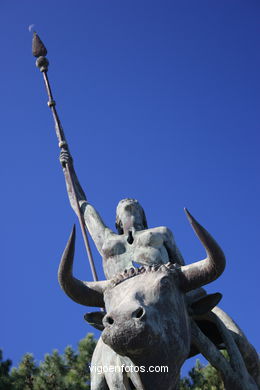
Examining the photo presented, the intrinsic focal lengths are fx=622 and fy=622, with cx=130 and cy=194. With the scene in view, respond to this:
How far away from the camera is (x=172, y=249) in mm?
6512

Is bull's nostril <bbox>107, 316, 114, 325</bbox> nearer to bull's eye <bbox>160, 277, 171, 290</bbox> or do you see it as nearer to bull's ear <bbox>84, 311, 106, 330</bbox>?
bull's eye <bbox>160, 277, 171, 290</bbox>

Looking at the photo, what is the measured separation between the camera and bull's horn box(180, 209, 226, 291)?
4953 mm

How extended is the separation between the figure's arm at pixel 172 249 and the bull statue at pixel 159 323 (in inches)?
27.2

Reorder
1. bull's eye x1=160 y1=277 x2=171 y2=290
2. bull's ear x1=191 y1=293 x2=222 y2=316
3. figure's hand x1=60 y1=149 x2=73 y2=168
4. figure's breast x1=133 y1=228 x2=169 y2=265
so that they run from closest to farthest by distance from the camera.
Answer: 1. bull's eye x1=160 y1=277 x2=171 y2=290
2. bull's ear x1=191 y1=293 x2=222 y2=316
3. figure's breast x1=133 y1=228 x2=169 y2=265
4. figure's hand x1=60 y1=149 x2=73 y2=168

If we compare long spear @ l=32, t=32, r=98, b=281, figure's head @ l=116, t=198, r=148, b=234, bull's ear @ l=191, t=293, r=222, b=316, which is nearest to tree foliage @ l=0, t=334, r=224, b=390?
long spear @ l=32, t=32, r=98, b=281

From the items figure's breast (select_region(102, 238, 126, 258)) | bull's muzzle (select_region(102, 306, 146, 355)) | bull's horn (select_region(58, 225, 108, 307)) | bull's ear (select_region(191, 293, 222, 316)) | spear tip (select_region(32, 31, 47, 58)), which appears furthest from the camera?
spear tip (select_region(32, 31, 47, 58))

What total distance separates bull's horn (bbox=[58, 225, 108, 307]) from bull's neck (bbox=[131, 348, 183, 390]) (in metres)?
0.89

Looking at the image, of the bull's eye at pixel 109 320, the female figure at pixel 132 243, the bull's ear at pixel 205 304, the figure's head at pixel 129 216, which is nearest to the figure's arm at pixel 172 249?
the female figure at pixel 132 243

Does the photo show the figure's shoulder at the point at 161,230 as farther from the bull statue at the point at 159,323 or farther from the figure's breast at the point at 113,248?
the bull statue at the point at 159,323

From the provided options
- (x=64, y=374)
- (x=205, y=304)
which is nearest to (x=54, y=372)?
(x=64, y=374)

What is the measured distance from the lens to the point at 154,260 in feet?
20.3

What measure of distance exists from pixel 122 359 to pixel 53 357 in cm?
977

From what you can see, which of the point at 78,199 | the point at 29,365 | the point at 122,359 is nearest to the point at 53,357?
the point at 29,365

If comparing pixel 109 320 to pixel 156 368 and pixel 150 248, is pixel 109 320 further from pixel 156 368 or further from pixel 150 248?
pixel 150 248
